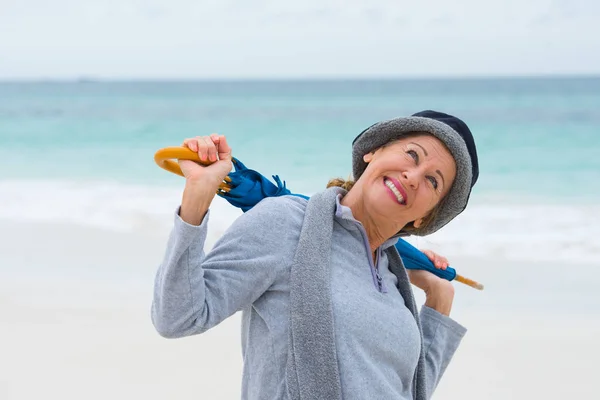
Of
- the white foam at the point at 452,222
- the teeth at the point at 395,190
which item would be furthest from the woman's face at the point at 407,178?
the white foam at the point at 452,222

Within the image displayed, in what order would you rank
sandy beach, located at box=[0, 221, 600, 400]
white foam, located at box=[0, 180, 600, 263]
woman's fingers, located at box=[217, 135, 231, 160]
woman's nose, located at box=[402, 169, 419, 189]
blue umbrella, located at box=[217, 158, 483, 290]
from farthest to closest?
1. white foam, located at box=[0, 180, 600, 263]
2. sandy beach, located at box=[0, 221, 600, 400]
3. blue umbrella, located at box=[217, 158, 483, 290]
4. woman's nose, located at box=[402, 169, 419, 189]
5. woman's fingers, located at box=[217, 135, 231, 160]

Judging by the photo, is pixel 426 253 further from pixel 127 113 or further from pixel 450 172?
pixel 127 113

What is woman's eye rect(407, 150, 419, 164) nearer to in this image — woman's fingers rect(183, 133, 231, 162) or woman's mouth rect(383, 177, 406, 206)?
woman's mouth rect(383, 177, 406, 206)

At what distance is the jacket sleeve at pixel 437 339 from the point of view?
6.20 ft

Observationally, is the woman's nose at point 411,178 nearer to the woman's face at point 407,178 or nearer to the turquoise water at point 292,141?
the woman's face at point 407,178

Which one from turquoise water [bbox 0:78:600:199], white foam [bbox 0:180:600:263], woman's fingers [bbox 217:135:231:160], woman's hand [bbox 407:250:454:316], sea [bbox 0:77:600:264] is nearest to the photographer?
woman's fingers [bbox 217:135:231:160]

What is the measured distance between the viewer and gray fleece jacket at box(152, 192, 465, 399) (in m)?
1.37

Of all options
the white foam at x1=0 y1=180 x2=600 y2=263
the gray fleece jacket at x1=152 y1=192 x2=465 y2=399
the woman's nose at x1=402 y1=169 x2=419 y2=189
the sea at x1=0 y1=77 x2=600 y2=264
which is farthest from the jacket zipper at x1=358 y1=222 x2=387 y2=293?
the white foam at x1=0 y1=180 x2=600 y2=263

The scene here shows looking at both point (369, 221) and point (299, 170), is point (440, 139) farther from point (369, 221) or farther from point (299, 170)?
point (299, 170)

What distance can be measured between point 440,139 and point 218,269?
54cm

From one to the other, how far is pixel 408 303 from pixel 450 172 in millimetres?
291

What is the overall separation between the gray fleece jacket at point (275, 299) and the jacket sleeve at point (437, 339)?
23 centimetres

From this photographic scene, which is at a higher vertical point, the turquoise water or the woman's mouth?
the turquoise water

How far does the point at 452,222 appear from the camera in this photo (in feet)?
23.2
